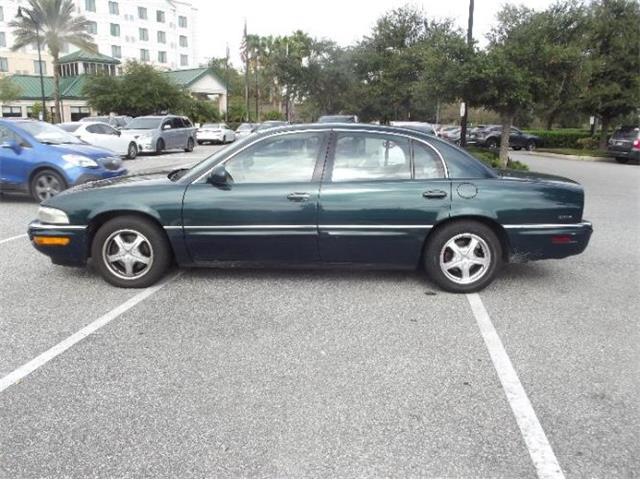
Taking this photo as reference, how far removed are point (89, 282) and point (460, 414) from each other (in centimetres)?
370

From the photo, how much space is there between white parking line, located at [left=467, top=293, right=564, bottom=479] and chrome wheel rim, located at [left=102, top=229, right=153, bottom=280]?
2.88 meters

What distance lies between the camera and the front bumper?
16.5 ft

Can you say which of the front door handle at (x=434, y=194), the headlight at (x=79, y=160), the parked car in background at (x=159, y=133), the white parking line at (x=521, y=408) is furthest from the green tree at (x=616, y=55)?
the white parking line at (x=521, y=408)

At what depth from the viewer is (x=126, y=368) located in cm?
356

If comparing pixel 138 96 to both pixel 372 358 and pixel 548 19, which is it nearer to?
pixel 548 19

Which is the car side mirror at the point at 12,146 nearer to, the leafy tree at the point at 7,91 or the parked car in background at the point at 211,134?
the parked car in background at the point at 211,134

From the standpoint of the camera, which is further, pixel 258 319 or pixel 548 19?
pixel 548 19

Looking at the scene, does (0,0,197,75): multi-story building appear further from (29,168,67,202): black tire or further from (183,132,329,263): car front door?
(183,132,329,263): car front door

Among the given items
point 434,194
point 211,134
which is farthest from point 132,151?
point 434,194

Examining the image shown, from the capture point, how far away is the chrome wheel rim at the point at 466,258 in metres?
4.99

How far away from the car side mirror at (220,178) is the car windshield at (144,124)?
61.3 ft

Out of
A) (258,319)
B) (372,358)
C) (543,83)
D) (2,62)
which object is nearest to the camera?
(372,358)

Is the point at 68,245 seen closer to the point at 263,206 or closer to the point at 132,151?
the point at 263,206

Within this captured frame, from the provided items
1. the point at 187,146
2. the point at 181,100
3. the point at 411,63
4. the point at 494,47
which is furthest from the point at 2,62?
the point at 494,47
